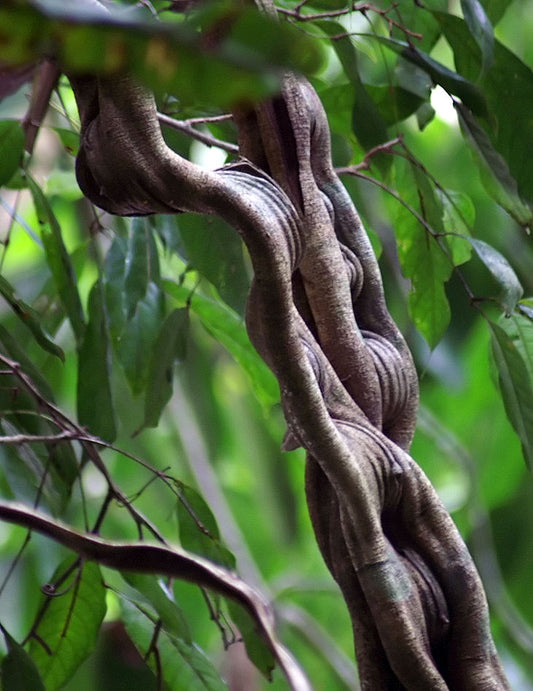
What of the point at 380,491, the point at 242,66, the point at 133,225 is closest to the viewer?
the point at 242,66

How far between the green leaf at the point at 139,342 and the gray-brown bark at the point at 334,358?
27 centimetres

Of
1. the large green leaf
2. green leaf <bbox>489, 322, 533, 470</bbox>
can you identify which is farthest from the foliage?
the large green leaf

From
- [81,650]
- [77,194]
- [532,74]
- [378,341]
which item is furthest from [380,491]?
[77,194]

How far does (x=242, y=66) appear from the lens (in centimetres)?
19

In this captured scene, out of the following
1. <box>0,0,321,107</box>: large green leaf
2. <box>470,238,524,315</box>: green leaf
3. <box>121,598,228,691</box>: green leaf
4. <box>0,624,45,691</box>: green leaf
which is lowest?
<box>121,598,228,691</box>: green leaf

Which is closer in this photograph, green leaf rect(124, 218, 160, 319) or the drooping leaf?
the drooping leaf

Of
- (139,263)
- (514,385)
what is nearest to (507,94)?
(514,385)

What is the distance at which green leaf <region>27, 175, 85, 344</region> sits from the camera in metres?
0.78

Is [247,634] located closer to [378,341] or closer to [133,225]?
[378,341]

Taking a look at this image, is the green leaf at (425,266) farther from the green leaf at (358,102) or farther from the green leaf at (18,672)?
the green leaf at (18,672)

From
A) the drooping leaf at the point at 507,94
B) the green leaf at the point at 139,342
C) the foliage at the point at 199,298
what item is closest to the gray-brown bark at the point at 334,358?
the foliage at the point at 199,298

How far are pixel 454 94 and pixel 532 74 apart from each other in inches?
3.4

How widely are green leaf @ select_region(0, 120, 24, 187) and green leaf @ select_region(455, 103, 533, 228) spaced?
0.32m

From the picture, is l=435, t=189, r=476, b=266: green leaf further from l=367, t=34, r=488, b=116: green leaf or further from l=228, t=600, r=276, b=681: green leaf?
l=228, t=600, r=276, b=681: green leaf
